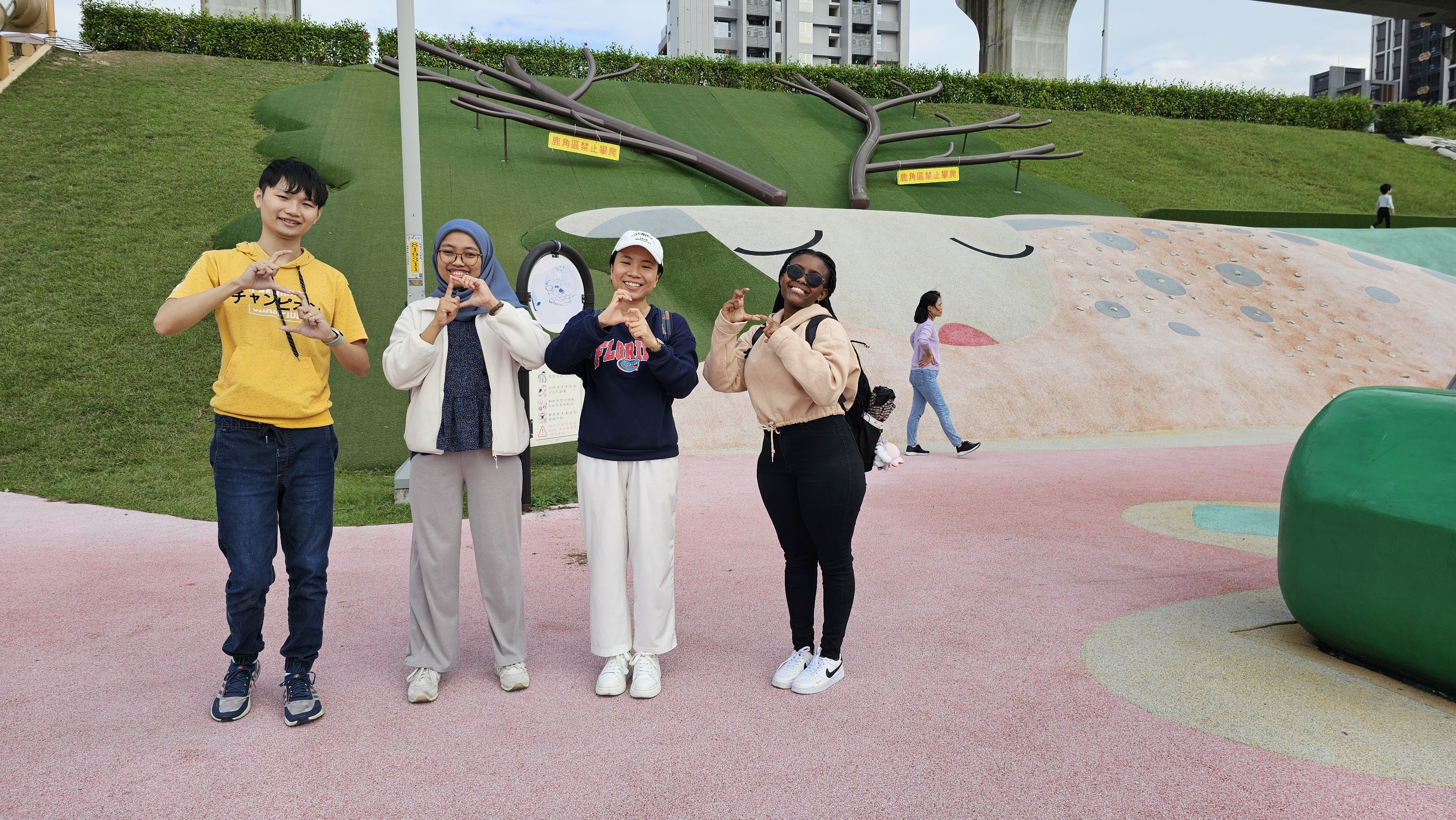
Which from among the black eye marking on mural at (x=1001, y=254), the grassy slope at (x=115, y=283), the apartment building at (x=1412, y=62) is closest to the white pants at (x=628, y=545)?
the grassy slope at (x=115, y=283)

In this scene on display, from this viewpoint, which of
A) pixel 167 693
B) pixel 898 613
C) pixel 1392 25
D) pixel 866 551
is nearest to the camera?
pixel 167 693

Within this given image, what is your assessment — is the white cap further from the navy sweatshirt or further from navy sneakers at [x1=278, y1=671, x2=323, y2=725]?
navy sneakers at [x1=278, y1=671, x2=323, y2=725]

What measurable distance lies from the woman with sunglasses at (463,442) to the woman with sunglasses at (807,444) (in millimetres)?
811

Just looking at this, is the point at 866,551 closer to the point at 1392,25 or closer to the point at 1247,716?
the point at 1247,716

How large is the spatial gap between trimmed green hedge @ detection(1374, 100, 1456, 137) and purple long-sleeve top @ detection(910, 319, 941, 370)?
28805 mm

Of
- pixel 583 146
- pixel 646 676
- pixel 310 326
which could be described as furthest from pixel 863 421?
pixel 583 146

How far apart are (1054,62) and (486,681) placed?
3029 cm

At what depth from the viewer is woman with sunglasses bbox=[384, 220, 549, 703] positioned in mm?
3105

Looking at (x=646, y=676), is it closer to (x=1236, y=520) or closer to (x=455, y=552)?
(x=455, y=552)

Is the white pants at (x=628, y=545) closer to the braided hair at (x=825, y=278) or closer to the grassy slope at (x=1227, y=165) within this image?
the braided hair at (x=825, y=278)

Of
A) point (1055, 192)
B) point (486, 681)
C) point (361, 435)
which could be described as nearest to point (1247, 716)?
point (486, 681)

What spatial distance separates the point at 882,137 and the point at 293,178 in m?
16.6

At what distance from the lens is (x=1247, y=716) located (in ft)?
9.79

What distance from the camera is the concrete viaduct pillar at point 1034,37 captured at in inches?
1096
